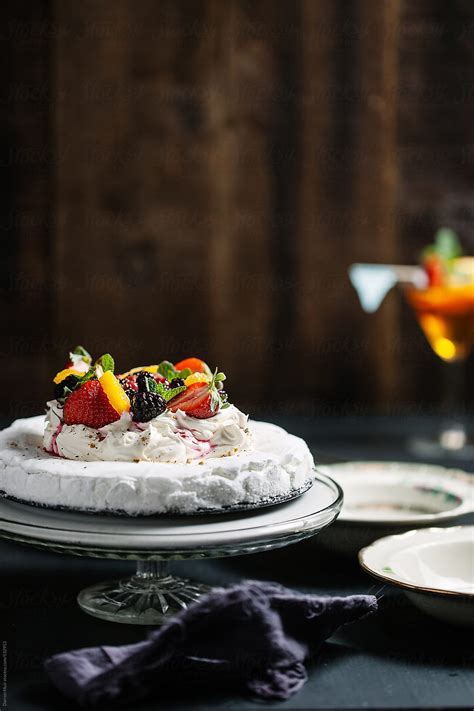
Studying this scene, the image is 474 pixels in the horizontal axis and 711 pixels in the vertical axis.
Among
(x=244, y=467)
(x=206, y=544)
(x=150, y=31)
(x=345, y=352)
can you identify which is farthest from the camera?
(x=345, y=352)

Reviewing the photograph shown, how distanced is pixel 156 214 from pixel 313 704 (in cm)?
260

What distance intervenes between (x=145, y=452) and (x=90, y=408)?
0.12 meters

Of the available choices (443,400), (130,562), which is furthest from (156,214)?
(130,562)

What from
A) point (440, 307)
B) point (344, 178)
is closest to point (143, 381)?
point (440, 307)

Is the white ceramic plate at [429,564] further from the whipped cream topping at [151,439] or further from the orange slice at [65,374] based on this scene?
the orange slice at [65,374]

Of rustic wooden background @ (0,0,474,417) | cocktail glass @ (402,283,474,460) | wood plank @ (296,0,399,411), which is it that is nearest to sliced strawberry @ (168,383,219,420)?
cocktail glass @ (402,283,474,460)

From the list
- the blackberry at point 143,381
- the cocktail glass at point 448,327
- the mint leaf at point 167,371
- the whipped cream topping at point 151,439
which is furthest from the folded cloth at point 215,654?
the cocktail glass at point 448,327

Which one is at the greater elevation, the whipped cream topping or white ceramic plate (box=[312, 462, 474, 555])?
the whipped cream topping

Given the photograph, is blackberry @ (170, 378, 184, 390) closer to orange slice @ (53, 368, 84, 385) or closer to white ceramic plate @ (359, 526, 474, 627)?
orange slice @ (53, 368, 84, 385)

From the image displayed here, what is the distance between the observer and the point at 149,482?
1.34 metres

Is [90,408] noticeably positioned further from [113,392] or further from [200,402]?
[200,402]

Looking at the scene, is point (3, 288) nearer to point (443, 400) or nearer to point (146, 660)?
point (443, 400)

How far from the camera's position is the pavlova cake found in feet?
4.41

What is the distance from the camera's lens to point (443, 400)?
379 centimetres
